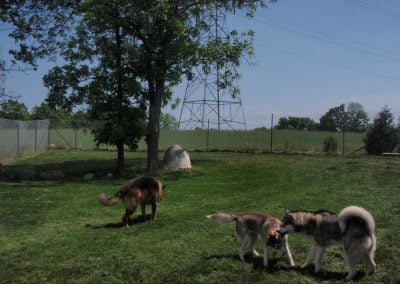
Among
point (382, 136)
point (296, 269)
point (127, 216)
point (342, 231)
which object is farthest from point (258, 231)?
point (382, 136)

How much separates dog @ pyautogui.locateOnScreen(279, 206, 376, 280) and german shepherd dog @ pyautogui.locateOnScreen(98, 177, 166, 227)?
4.21 metres

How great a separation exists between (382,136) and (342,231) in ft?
73.0

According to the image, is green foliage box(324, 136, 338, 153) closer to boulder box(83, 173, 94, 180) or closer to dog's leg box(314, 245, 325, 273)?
boulder box(83, 173, 94, 180)

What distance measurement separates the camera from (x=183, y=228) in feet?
34.7

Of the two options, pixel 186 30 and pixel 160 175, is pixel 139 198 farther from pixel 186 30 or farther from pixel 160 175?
pixel 186 30

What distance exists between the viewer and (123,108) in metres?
21.3

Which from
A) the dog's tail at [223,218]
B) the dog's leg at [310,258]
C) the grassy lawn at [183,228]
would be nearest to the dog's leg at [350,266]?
the grassy lawn at [183,228]

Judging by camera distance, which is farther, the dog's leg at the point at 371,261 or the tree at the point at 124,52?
the tree at the point at 124,52

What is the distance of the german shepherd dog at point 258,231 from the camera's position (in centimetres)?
779

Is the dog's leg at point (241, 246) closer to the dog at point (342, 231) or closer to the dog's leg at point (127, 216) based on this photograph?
the dog at point (342, 231)

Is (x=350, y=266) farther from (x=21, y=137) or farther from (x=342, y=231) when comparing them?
(x=21, y=137)

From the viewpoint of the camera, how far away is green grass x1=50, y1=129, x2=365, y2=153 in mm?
31344

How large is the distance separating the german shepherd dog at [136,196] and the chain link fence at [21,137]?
1738 centimetres

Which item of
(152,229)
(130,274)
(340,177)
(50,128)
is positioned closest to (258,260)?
(130,274)
